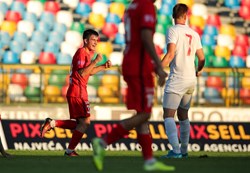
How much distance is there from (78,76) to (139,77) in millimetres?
4143

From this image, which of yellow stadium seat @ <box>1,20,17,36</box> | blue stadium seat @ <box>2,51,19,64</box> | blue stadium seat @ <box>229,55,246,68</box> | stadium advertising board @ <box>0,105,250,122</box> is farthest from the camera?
yellow stadium seat @ <box>1,20,17,36</box>

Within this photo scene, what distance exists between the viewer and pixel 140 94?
330 inches

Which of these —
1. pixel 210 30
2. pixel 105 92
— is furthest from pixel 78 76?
pixel 210 30

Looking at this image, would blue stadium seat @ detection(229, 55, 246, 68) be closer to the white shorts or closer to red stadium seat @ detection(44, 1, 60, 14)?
red stadium seat @ detection(44, 1, 60, 14)

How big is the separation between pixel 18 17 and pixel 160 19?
389 cm

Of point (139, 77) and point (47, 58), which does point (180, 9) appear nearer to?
point (139, 77)

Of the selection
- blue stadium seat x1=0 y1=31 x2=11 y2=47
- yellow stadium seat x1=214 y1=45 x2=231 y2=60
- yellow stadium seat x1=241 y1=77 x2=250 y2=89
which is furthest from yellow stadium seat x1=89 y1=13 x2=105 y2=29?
yellow stadium seat x1=241 y1=77 x2=250 y2=89

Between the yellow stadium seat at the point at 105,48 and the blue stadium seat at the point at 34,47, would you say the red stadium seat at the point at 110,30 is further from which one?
the blue stadium seat at the point at 34,47

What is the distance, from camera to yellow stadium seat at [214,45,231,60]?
22047mm

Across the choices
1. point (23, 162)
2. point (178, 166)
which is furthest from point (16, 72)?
point (178, 166)

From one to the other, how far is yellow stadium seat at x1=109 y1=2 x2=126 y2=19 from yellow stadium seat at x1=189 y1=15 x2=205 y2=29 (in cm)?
192

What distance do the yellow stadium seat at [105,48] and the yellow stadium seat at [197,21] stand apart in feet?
8.40

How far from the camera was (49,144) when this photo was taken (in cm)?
1675

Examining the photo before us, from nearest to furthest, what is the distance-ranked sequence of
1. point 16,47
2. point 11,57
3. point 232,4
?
point 11,57 → point 16,47 → point 232,4
